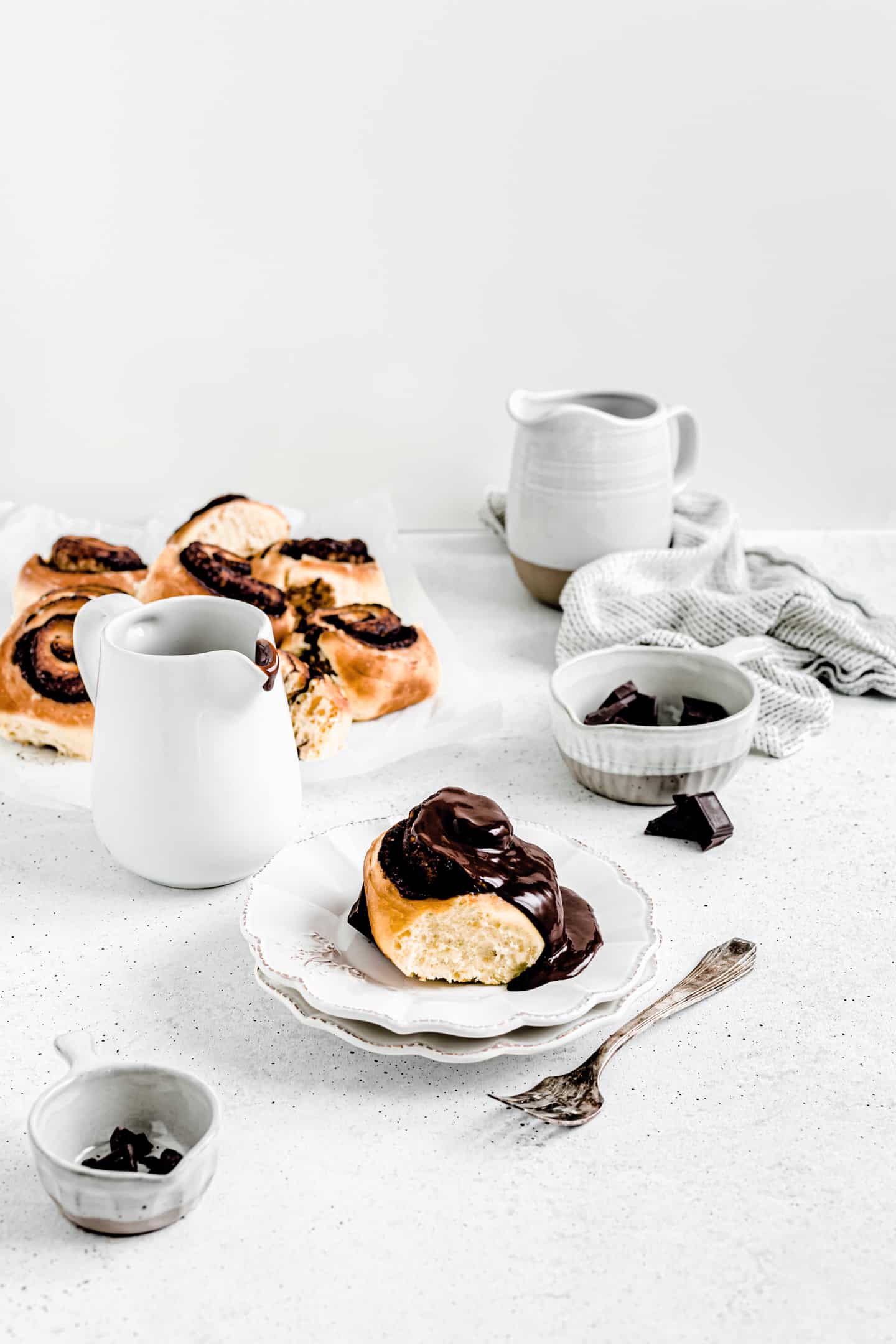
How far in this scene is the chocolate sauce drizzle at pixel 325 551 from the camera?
1166 mm

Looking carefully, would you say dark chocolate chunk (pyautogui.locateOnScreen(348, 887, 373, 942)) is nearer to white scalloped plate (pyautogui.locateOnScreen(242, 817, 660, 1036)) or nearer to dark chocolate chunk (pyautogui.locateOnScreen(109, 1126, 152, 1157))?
white scalloped plate (pyautogui.locateOnScreen(242, 817, 660, 1036))

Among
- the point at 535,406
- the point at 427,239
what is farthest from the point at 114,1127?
the point at 427,239

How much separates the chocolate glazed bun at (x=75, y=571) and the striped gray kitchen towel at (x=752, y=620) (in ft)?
1.38

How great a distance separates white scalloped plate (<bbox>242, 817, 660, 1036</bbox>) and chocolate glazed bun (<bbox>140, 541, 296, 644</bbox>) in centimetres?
32

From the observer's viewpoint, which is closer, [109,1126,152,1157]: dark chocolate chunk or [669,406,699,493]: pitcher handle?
[109,1126,152,1157]: dark chocolate chunk

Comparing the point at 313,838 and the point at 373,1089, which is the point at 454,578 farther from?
Result: the point at 373,1089

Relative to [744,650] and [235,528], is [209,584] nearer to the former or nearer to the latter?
[235,528]

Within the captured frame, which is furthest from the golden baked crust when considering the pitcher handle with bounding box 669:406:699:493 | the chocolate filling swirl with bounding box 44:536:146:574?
the pitcher handle with bounding box 669:406:699:493

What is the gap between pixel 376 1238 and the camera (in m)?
0.55

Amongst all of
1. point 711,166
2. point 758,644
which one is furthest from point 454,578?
point 711,166

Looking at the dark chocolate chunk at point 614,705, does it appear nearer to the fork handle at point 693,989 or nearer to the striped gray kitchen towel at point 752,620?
the striped gray kitchen towel at point 752,620

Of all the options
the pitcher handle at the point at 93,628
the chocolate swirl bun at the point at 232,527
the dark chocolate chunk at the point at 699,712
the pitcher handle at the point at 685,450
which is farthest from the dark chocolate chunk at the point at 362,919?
the pitcher handle at the point at 685,450

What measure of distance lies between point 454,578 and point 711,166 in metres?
0.58

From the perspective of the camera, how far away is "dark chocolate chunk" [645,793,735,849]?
87 cm
